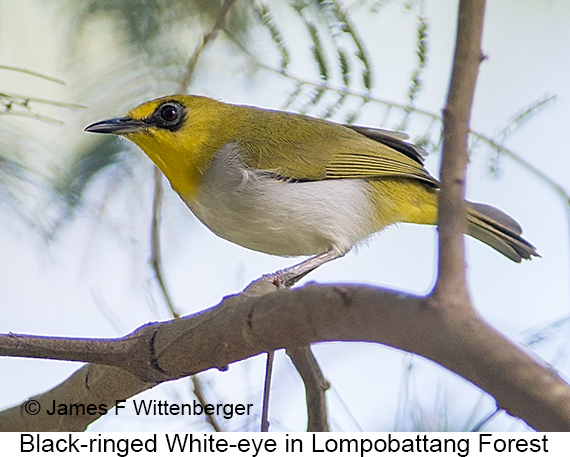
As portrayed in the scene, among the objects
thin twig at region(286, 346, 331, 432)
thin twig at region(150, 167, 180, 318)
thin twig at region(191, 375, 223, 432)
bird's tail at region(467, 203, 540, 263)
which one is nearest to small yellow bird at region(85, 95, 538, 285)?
bird's tail at region(467, 203, 540, 263)

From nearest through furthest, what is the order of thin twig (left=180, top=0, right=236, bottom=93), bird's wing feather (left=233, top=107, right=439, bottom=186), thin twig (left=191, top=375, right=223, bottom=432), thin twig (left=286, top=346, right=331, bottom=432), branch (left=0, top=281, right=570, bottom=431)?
branch (left=0, top=281, right=570, bottom=431), thin twig (left=286, top=346, right=331, bottom=432), thin twig (left=180, top=0, right=236, bottom=93), thin twig (left=191, top=375, right=223, bottom=432), bird's wing feather (left=233, top=107, right=439, bottom=186)

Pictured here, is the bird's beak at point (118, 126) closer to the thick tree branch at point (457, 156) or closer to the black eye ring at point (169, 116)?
the black eye ring at point (169, 116)

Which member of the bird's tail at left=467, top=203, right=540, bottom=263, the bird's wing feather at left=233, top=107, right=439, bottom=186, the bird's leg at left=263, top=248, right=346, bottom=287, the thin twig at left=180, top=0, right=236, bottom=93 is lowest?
the bird's leg at left=263, top=248, right=346, bottom=287

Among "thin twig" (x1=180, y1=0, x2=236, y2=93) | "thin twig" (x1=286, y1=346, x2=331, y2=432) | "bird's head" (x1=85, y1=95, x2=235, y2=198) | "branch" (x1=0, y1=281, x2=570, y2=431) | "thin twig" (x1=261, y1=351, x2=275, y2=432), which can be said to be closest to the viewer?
"branch" (x1=0, y1=281, x2=570, y2=431)

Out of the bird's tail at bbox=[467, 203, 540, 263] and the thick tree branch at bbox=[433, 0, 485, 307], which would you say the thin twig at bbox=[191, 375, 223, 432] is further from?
the thick tree branch at bbox=[433, 0, 485, 307]

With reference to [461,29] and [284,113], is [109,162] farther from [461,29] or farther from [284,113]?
[461,29]

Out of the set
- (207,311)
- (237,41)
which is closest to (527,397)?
(207,311)

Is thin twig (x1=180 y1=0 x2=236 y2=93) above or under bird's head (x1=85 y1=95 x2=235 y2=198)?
above

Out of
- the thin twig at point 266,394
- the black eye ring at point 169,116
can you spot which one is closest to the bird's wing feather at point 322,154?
the black eye ring at point 169,116
